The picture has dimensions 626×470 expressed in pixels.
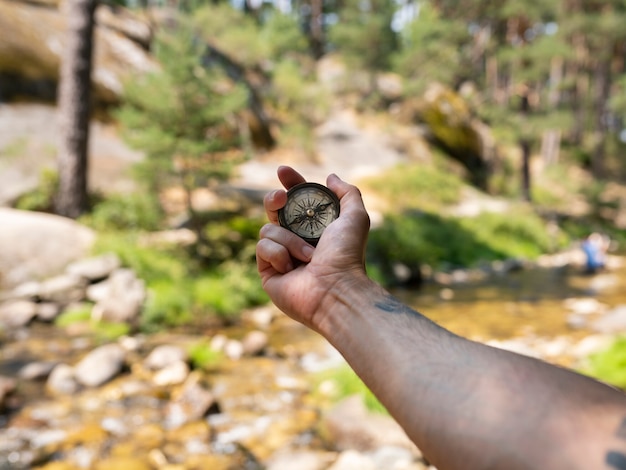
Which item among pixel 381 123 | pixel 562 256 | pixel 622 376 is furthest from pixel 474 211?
pixel 622 376

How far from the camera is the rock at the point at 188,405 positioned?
4570 mm

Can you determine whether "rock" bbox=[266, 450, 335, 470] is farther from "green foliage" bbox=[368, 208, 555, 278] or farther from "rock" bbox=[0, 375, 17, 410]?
"green foliage" bbox=[368, 208, 555, 278]

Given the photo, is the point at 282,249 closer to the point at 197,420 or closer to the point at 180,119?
the point at 197,420

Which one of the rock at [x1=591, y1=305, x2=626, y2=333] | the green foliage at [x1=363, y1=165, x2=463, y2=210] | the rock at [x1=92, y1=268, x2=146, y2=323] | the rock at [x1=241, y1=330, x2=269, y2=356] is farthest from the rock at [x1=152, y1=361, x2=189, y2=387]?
the green foliage at [x1=363, y1=165, x2=463, y2=210]

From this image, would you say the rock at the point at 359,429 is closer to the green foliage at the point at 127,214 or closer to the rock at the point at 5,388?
the rock at the point at 5,388

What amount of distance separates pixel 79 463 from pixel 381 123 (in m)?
24.9

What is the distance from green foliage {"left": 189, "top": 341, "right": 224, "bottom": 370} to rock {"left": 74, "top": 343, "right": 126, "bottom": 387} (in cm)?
84

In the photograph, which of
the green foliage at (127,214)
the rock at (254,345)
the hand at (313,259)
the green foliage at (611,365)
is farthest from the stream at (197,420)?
the green foliage at (127,214)

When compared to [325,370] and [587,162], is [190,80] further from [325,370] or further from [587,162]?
[587,162]

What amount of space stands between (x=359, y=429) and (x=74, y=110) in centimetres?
916

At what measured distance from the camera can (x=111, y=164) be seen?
12.7 metres

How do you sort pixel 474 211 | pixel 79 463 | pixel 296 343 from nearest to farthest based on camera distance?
pixel 79 463 → pixel 296 343 → pixel 474 211

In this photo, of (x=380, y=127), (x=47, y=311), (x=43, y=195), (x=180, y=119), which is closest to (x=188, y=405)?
(x=47, y=311)

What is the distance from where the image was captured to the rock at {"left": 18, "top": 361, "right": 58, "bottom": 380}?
528cm
